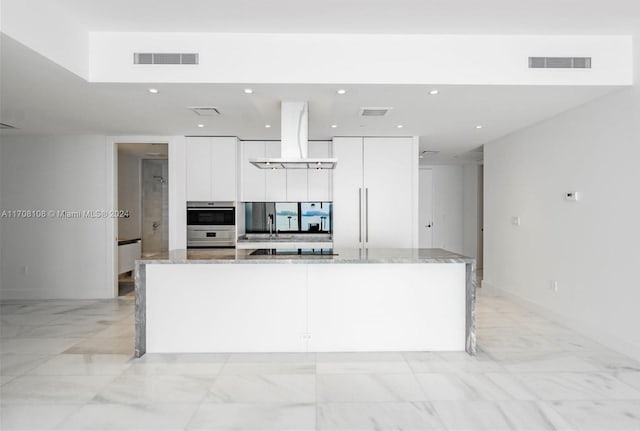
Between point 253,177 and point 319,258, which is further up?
point 253,177

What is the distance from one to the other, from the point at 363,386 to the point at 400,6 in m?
2.72

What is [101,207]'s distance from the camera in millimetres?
5566

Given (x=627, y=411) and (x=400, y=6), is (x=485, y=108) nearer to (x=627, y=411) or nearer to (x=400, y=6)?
(x=400, y=6)

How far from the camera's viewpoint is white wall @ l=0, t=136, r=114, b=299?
5555 mm

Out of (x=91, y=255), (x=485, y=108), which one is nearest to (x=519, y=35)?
(x=485, y=108)

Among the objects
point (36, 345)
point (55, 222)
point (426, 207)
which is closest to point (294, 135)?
point (36, 345)

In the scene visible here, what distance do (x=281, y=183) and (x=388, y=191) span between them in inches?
62.8

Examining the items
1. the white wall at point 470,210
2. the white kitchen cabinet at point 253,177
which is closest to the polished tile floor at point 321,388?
the white kitchen cabinet at point 253,177

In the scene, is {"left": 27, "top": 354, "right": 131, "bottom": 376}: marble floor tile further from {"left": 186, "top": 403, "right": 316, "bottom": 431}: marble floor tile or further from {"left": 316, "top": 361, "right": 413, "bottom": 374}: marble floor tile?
{"left": 316, "top": 361, "right": 413, "bottom": 374}: marble floor tile

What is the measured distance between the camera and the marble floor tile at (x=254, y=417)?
2258 millimetres

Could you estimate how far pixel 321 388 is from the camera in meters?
2.73

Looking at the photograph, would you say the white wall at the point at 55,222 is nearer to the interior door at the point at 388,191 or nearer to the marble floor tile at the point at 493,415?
the interior door at the point at 388,191

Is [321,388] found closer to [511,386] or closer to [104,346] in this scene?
[511,386]

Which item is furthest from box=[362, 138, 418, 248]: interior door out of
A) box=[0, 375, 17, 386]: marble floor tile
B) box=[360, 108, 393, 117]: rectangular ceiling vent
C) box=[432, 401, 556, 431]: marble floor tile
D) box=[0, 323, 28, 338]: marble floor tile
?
box=[0, 323, 28, 338]: marble floor tile
